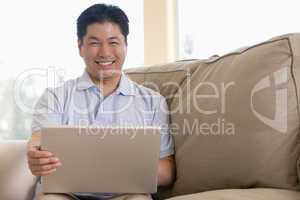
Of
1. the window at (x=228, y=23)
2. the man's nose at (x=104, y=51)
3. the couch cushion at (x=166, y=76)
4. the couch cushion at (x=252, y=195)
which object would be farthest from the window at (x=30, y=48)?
the couch cushion at (x=252, y=195)

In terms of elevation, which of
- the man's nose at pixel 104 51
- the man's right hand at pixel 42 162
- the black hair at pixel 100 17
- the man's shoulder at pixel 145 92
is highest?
the black hair at pixel 100 17

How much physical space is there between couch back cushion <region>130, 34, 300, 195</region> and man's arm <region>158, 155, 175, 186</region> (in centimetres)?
4

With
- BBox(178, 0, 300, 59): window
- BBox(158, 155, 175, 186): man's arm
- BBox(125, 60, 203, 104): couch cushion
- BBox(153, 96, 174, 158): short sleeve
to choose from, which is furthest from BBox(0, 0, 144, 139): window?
BBox(158, 155, 175, 186): man's arm

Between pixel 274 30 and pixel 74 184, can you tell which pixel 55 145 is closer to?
pixel 74 184

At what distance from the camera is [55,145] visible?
1107mm

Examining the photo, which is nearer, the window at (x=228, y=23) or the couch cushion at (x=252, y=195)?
the couch cushion at (x=252, y=195)

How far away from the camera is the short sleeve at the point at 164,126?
1.36 metres

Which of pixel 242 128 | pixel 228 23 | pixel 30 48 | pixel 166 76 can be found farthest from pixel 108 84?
pixel 30 48

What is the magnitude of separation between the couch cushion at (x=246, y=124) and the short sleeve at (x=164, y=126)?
0.27 feet

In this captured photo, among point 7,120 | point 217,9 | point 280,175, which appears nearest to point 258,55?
point 280,175

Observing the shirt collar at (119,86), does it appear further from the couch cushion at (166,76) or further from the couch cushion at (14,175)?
the couch cushion at (14,175)

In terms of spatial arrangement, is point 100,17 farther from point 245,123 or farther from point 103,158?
point 245,123

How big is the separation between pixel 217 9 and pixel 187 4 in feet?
0.72

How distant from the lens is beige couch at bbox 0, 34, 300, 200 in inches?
40.9
